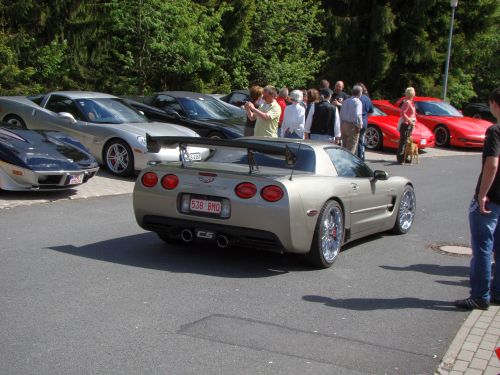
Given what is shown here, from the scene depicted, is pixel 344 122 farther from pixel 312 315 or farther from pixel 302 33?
pixel 302 33

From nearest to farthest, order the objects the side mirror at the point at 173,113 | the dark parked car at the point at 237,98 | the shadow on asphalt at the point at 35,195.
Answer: the shadow on asphalt at the point at 35,195 → the side mirror at the point at 173,113 → the dark parked car at the point at 237,98

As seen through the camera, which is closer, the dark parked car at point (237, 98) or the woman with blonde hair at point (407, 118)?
the woman with blonde hair at point (407, 118)

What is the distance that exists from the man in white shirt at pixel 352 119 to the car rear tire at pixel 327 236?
25.2ft

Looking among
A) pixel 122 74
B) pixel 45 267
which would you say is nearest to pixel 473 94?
pixel 122 74

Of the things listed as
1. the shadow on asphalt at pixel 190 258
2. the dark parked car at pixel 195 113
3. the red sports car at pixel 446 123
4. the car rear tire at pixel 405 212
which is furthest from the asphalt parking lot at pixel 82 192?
the red sports car at pixel 446 123

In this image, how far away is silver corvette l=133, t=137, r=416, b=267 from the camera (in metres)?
6.38

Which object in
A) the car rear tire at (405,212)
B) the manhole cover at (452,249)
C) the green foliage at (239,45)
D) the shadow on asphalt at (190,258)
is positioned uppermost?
the green foliage at (239,45)

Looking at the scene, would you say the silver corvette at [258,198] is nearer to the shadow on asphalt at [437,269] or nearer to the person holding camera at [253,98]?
the shadow on asphalt at [437,269]

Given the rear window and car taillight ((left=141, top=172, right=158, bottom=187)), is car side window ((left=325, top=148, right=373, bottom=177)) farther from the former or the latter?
car taillight ((left=141, top=172, right=158, bottom=187))

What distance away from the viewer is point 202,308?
17.7 ft

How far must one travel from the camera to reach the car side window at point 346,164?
754 centimetres

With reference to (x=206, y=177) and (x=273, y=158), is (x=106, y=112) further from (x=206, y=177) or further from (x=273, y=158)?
(x=206, y=177)

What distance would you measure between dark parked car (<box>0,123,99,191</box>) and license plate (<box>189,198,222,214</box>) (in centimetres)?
373

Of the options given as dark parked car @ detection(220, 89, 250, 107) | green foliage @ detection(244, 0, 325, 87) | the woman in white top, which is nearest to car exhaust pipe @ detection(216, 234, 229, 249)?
the woman in white top
